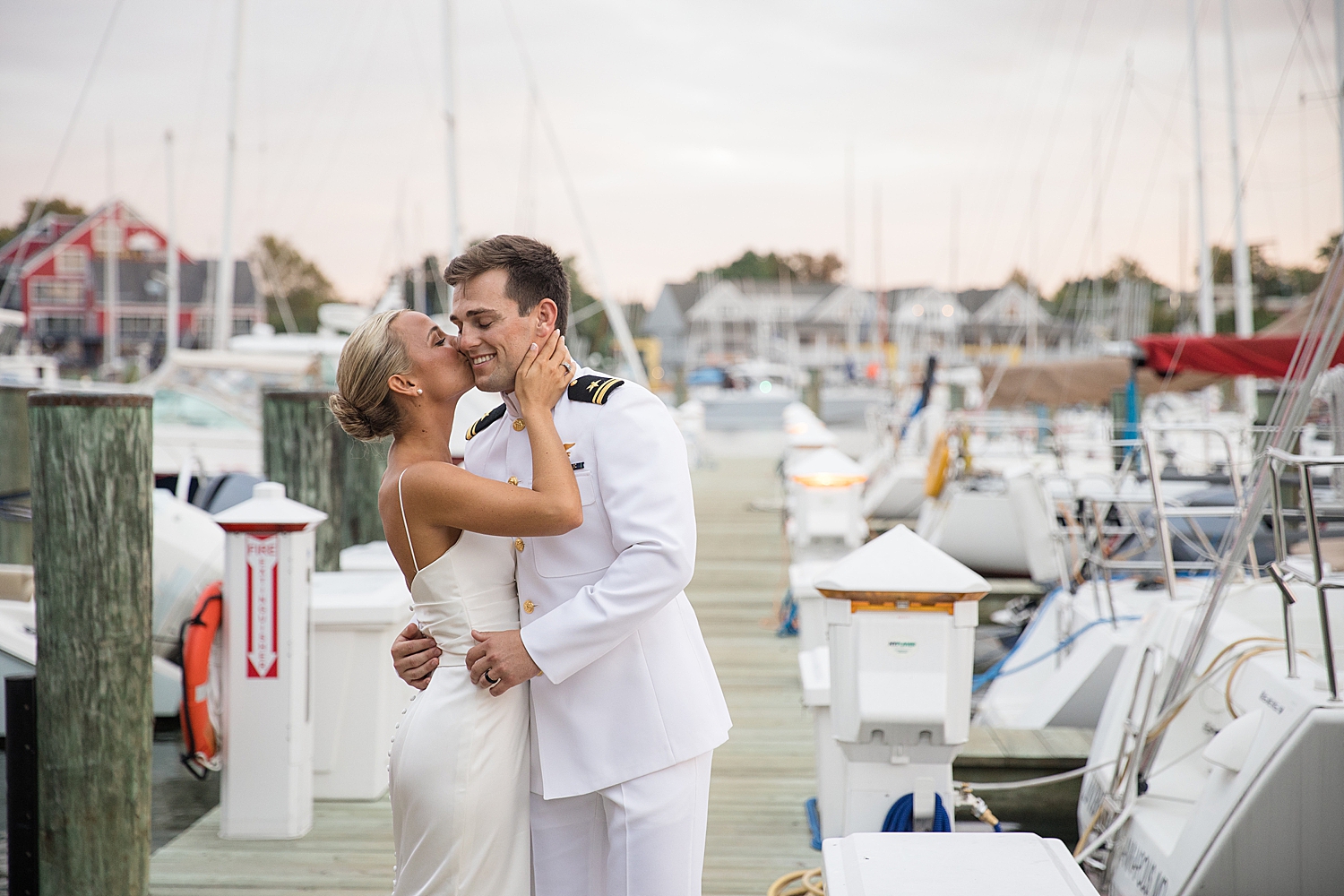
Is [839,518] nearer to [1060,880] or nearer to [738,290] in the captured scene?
[1060,880]

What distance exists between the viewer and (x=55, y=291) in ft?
188

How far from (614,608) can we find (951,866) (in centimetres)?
104

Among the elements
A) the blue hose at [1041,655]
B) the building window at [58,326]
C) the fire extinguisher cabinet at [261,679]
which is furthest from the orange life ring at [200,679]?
the building window at [58,326]

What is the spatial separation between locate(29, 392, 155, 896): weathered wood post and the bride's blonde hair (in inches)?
64.5

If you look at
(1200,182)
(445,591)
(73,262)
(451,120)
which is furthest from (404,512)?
(73,262)

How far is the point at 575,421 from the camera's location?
2314 millimetres

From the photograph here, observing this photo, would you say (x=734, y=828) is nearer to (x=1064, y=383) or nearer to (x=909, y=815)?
(x=909, y=815)

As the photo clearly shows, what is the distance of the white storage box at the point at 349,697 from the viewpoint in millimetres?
4980

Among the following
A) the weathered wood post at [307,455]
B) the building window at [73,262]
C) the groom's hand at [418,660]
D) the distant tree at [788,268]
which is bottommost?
the groom's hand at [418,660]

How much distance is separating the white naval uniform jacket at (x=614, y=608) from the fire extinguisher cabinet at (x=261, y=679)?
8.08 feet

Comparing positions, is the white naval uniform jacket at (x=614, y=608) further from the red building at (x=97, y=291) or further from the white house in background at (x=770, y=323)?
the white house in background at (x=770, y=323)

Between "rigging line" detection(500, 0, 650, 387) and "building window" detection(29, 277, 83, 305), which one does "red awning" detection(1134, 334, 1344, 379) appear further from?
"building window" detection(29, 277, 83, 305)

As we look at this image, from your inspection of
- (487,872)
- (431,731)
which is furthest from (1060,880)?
(431,731)

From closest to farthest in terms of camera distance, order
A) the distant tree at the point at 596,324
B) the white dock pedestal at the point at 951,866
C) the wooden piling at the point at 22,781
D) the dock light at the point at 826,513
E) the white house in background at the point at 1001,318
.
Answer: the white dock pedestal at the point at 951,866, the wooden piling at the point at 22,781, the dock light at the point at 826,513, the distant tree at the point at 596,324, the white house in background at the point at 1001,318
